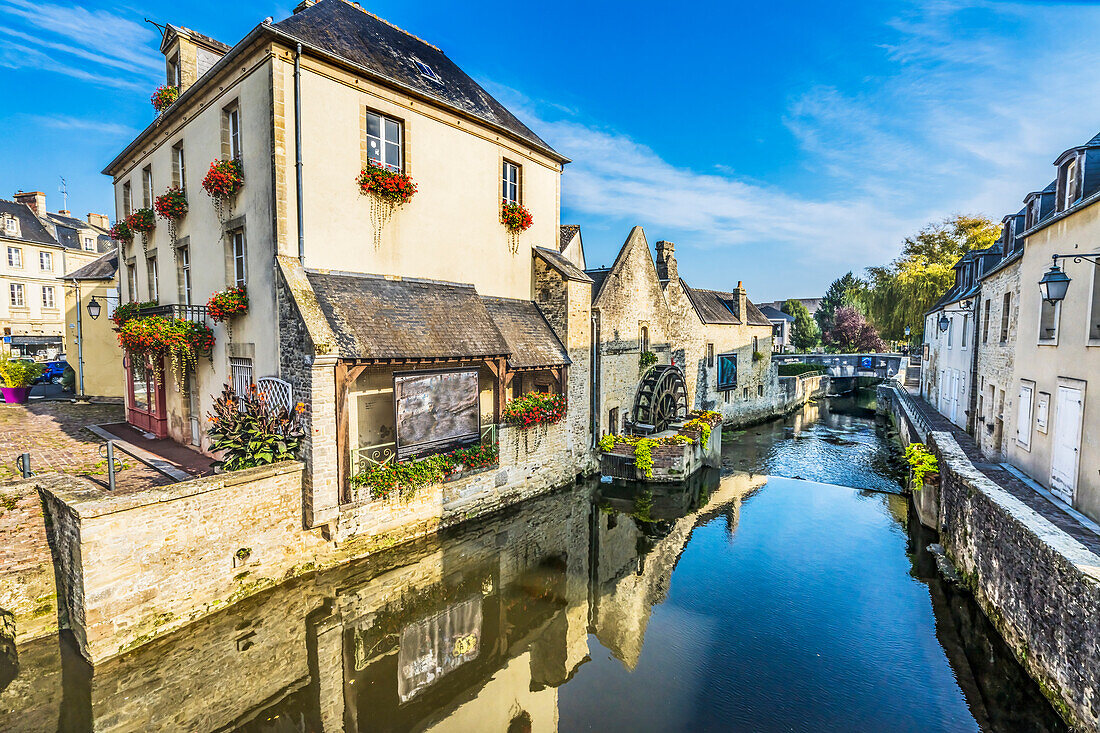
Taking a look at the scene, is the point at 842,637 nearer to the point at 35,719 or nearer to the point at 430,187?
the point at 35,719

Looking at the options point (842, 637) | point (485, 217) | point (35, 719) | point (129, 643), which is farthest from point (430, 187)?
point (842, 637)

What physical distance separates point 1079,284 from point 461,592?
33.7ft

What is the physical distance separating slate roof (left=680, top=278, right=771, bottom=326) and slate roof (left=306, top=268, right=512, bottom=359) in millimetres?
11725

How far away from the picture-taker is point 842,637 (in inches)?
274

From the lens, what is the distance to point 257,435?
7.84 metres

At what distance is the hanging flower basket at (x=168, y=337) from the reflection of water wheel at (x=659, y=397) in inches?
458

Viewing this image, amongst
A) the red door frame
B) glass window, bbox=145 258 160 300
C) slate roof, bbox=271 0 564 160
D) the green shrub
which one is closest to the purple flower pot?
the red door frame

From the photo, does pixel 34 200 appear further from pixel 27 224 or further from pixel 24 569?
pixel 24 569

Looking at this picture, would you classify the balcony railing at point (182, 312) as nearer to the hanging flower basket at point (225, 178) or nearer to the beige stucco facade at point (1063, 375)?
the hanging flower basket at point (225, 178)

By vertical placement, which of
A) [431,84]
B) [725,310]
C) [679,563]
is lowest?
[679,563]

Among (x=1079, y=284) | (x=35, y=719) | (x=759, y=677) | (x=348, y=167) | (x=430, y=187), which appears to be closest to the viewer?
(x=35, y=719)

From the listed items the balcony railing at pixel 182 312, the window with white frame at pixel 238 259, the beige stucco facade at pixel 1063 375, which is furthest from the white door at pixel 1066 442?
the balcony railing at pixel 182 312

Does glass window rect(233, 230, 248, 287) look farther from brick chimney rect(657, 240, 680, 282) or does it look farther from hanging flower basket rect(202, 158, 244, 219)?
brick chimney rect(657, 240, 680, 282)

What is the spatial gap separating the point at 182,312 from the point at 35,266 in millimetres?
29300
